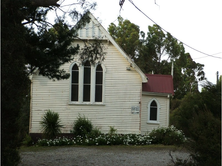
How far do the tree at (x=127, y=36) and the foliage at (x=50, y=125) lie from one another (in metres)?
25.8

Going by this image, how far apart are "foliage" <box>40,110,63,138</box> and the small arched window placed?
5633mm

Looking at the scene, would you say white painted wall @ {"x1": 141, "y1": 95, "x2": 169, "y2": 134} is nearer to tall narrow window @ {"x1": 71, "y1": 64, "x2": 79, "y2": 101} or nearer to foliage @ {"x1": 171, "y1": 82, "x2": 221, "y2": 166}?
tall narrow window @ {"x1": 71, "y1": 64, "x2": 79, "y2": 101}

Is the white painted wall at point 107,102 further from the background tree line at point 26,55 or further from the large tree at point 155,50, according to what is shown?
the large tree at point 155,50

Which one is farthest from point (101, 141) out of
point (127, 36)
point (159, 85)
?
point (127, 36)

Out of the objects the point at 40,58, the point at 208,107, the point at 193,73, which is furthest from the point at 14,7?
the point at 193,73

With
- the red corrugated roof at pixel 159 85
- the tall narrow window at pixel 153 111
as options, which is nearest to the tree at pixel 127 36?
the red corrugated roof at pixel 159 85

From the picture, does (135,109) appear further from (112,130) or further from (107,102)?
(112,130)

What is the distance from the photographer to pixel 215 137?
7.70 metres

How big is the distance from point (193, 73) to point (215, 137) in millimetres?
41838

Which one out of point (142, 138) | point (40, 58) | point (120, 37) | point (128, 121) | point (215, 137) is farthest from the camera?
point (120, 37)

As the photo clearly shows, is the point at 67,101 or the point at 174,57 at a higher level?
the point at 174,57

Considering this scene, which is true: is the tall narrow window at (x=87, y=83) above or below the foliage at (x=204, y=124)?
above

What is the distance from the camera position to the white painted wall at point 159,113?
21625mm

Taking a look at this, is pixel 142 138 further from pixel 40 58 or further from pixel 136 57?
pixel 136 57
